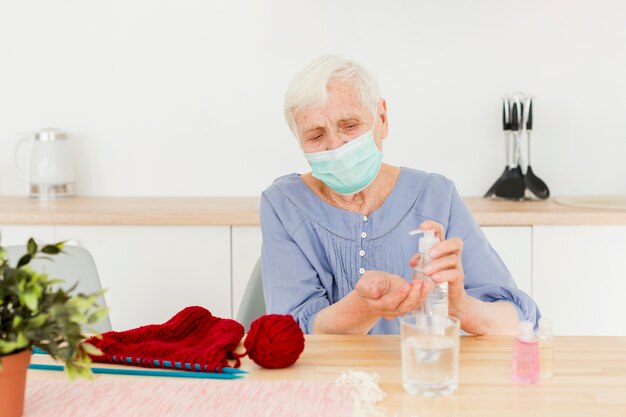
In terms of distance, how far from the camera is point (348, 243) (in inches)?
74.5

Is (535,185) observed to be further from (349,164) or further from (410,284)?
(410,284)

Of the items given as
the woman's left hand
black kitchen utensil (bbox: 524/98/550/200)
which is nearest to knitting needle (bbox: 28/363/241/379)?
the woman's left hand

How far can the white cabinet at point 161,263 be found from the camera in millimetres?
2631

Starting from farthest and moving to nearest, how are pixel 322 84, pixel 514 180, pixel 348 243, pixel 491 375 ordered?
1. pixel 514 180
2. pixel 348 243
3. pixel 322 84
4. pixel 491 375

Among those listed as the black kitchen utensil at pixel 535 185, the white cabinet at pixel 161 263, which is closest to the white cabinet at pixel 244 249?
the white cabinet at pixel 161 263

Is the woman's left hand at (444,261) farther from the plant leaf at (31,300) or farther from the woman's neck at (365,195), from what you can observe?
the plant leaf at (31,300)

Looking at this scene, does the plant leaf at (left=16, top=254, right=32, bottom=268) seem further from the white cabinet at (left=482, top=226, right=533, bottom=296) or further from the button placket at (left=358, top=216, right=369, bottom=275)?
the white cabinet at (left=482, top=226, right=533, bottom=296)

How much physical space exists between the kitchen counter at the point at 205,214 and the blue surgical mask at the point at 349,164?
0.76 metres

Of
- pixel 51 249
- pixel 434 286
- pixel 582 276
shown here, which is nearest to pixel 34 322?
pixel 51 249

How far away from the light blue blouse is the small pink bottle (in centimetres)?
53

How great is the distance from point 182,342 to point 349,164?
57 centimetres

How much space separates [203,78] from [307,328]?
1534 millimetres

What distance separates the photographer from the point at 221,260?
263 cm

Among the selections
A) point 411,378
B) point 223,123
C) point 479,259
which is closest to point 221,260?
point 223,123
